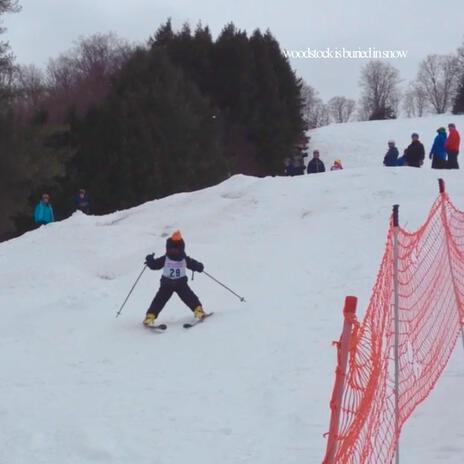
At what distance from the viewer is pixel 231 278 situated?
1309cm

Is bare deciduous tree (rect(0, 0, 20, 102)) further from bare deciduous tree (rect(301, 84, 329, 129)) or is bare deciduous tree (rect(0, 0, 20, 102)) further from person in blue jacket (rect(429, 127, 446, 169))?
bare deciduous tree (rect(301, 84, 329, 129))

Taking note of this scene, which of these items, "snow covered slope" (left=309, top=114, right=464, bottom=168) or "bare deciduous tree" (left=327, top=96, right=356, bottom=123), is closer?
"snow covered slope" (left=309, top=114, right=464, bottom=168)

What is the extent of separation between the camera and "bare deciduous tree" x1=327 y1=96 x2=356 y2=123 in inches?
3836

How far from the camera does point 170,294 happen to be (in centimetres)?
1076

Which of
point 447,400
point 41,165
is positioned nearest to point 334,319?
point 447,400

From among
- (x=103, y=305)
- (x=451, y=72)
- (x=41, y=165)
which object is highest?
(x=451, y=72)

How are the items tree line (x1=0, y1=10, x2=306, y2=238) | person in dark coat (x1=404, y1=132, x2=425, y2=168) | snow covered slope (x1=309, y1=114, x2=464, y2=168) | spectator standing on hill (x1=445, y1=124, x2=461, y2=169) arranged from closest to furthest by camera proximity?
spectator standing on hill (x1=445, y1=124, x2=461, y2=169)
person in dark coat (x1=404, y1=132, x2=425, y2=168)
tree line (x1=0, y1=10, x2=306, y2=238)
snow covered slope (x1=309, y1=114, x2=464, y2=168)

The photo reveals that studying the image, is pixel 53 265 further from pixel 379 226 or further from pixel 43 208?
pixel 379 226

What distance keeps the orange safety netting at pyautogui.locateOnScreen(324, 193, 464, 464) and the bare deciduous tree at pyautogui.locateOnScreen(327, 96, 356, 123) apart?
86.6 metres

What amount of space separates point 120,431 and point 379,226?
8.82m

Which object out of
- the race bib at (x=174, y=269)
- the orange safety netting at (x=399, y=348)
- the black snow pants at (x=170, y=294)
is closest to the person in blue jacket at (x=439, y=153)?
the orange safety netting at (x=399, y=348)

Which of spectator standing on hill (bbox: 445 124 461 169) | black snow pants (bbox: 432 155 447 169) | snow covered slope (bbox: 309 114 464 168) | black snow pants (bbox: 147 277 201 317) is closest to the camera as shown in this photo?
black snow pants (bbox: 147 277 201 317)

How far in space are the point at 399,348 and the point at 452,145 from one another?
11.9 m

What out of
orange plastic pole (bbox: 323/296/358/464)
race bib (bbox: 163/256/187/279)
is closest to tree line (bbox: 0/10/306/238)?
race bib (bbox: 163/256/187/279)
